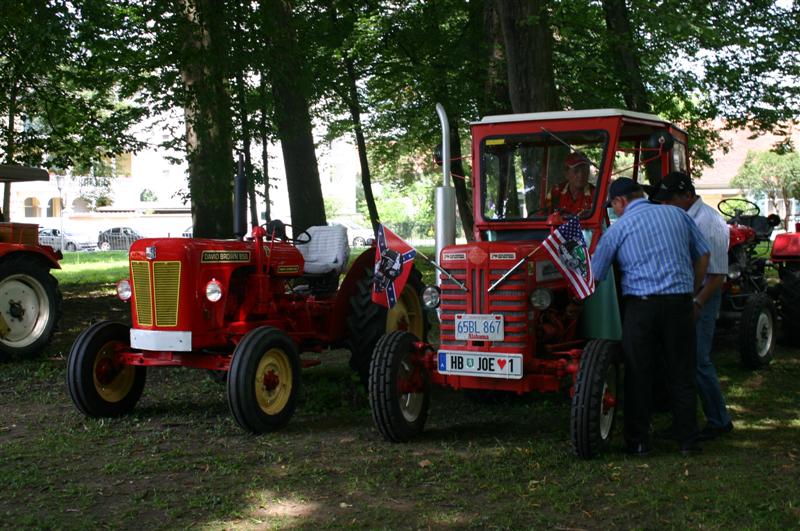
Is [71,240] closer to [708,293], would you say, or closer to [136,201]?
[136,201]

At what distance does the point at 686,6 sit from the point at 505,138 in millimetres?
6021

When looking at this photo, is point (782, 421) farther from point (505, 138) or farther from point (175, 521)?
point (175, 521)

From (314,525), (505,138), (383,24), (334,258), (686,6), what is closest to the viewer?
(314,525)

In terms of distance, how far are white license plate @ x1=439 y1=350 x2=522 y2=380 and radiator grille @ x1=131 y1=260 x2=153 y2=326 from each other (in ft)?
7.09

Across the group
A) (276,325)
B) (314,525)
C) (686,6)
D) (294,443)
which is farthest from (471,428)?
(686,6)

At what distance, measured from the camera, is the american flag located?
5.66 m

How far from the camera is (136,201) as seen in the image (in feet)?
198

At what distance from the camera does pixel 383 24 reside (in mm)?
17922

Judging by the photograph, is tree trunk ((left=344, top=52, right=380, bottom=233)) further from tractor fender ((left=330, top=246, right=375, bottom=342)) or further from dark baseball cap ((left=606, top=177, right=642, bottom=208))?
dark baseball cap ((left=606, top=177, right=642, bottom=208))

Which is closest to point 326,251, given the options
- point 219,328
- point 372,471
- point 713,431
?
point 219,328

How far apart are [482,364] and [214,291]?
2.03m

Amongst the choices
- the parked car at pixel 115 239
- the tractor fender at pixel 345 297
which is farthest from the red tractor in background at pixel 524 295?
the parked car at pixel 115 239

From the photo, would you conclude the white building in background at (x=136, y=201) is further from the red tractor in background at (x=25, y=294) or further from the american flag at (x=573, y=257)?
the american flag at (x=573, y=257)

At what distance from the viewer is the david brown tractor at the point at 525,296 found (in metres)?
5.73
